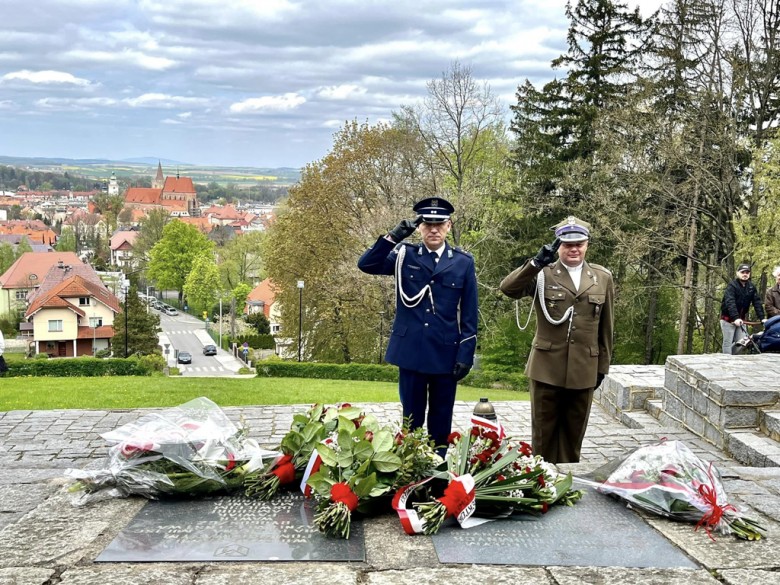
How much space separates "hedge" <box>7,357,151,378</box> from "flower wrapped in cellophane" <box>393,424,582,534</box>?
67.4ft

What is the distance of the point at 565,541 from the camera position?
144 inches

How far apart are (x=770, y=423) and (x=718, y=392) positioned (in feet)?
1.62

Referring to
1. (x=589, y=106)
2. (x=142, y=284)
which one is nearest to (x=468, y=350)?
(x=589, y=106)

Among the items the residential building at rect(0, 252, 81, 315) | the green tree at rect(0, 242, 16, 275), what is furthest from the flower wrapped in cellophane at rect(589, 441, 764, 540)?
the green tree at rect(0, 242, 16, 275)

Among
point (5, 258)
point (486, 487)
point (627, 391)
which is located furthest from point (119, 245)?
point (486, 487)

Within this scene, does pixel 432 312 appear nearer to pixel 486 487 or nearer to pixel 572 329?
pixel 572 329

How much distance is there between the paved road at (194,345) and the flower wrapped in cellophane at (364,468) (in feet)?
126

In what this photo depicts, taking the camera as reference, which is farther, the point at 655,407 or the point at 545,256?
the point at 655,407

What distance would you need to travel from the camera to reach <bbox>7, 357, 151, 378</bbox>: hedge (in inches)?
915

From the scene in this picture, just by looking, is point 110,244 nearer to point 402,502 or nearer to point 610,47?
point 610,47

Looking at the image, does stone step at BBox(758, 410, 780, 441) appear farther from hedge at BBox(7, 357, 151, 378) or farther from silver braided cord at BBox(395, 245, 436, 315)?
hedge at BBox(7, 357, 151, 378)

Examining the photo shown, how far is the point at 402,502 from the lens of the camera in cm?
383

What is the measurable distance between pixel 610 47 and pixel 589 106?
121 inches

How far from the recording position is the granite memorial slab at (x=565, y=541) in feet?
11.2
